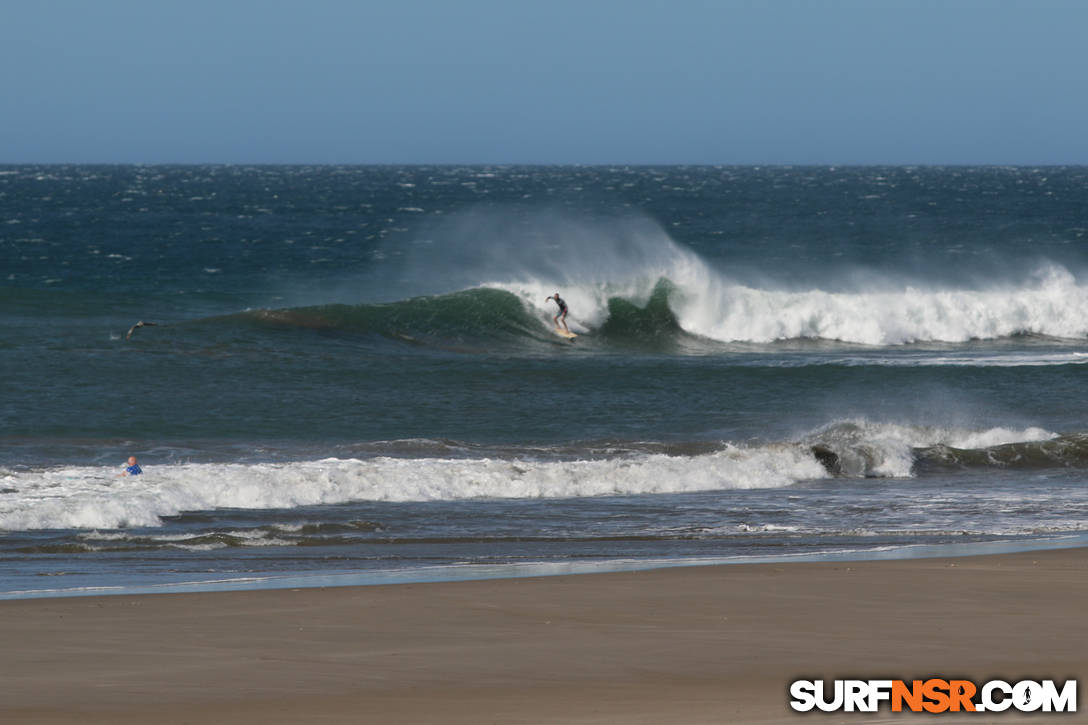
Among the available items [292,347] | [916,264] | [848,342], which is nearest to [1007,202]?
[916,264]

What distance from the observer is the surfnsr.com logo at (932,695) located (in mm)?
7227

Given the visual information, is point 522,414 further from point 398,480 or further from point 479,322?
point 479,322

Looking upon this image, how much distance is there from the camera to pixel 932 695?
7.52 meters

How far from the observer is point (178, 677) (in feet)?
26.1

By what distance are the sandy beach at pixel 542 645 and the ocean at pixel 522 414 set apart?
110 cm

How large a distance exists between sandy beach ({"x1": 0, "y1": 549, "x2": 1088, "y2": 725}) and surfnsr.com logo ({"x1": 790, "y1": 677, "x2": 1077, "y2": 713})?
145 millimetres

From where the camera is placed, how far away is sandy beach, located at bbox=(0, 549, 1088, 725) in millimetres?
7406

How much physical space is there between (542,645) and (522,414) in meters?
12.8

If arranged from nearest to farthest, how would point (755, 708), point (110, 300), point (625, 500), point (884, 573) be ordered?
point (755, 708), point (884, 573), point (625, 500), point (110, 300)

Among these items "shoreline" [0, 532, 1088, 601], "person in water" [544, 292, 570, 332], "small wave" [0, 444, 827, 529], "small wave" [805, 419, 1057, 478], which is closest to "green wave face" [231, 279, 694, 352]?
"person in water" [544, 292, 570, 332]

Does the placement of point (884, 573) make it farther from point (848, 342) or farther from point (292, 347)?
point (848, 342)

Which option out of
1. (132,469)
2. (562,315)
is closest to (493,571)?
(132,469)

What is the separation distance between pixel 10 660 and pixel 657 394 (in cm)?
1603

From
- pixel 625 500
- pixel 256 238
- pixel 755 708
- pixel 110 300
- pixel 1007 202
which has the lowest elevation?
pixel 755 708
